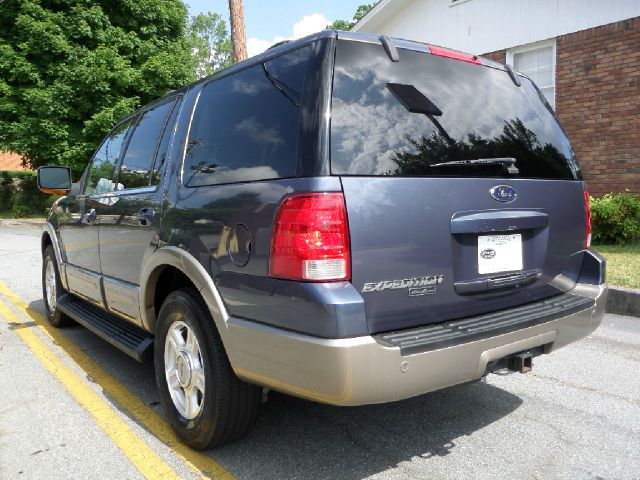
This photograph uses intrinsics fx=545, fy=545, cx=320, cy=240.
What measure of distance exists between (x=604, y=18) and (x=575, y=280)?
28.7ft

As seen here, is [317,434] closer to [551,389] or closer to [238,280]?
[238,280]

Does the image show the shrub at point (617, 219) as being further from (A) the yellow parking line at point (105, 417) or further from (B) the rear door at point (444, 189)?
(A) the yellow parking line at point (105, 417)

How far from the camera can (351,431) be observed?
3002mm

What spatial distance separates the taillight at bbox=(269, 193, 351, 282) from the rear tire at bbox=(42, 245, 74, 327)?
12.3 ft

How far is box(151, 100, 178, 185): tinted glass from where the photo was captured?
10.8 feet

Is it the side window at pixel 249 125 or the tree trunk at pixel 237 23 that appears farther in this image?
the tree trunk at pixel 237 23

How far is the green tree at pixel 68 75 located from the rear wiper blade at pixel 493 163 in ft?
60.4

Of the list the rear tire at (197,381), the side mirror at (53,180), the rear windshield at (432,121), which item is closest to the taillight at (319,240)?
the rear windshield at (432,121)

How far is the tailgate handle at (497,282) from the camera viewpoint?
249 centimetres

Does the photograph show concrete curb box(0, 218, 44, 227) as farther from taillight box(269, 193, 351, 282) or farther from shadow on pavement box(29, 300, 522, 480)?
taillight box(269, 193, 351, 282)

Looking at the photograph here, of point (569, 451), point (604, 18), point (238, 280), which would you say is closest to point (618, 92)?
point (604, 18)

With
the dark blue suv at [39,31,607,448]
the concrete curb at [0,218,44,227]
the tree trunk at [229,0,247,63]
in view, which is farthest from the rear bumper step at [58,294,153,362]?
the concrete curb at [0,218,44,227]

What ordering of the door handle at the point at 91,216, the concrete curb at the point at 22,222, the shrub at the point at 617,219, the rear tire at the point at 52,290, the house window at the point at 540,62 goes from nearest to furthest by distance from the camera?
the door handle at the point at 91,216 < the rear tire at the point at 52,290 < the shrub at the point at 617,219 < the house window at the point at 540,62 < the concrete curb at the point at 22,222

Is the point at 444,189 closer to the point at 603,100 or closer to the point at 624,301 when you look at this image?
the point at 624,301
